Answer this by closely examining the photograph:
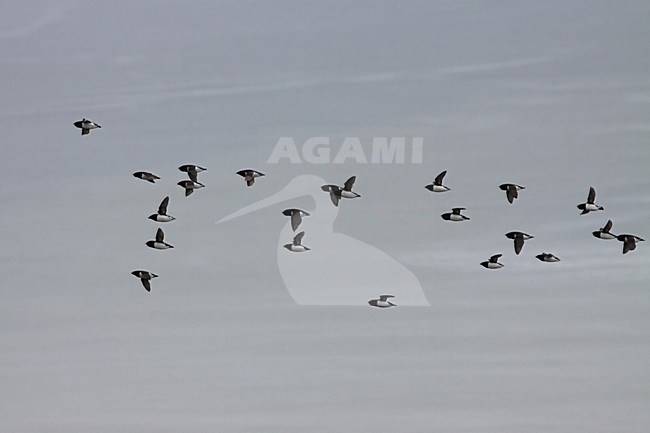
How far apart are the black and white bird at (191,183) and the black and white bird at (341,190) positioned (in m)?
3.83

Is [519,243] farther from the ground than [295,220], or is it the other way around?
[295,220]

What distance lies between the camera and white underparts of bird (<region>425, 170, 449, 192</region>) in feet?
129

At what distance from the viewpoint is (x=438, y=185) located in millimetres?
39406

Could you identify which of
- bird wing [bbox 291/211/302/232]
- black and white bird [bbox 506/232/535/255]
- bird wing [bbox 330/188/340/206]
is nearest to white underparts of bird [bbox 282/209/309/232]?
bird wing [bbox 291/211/302/232]

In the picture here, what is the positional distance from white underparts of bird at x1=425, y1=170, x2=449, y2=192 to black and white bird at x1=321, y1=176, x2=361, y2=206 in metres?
2.20

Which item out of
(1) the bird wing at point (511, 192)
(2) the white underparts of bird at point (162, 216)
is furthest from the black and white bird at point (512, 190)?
(2) the white underparts of bird at point (162, 216)

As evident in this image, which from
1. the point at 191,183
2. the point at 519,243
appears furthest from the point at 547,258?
the point at 191,183

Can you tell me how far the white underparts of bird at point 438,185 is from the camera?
1543 inches

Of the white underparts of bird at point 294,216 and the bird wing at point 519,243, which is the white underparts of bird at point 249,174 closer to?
the white underparts of bird at point 294,216

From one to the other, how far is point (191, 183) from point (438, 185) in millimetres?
7223

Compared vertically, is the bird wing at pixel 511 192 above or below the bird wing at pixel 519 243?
above

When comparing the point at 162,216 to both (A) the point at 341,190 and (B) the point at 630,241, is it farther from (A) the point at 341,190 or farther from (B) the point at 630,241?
(B) the point at 630,241

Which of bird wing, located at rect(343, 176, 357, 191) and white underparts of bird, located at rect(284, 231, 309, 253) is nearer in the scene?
bird wing, located at rect(343, 176, 357, 191)

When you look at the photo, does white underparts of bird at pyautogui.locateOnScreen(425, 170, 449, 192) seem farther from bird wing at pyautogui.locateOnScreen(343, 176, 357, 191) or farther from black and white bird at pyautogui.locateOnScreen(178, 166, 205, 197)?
black and white bird at pyautogui.locateOnScreen(178, 166, 205, 197)
